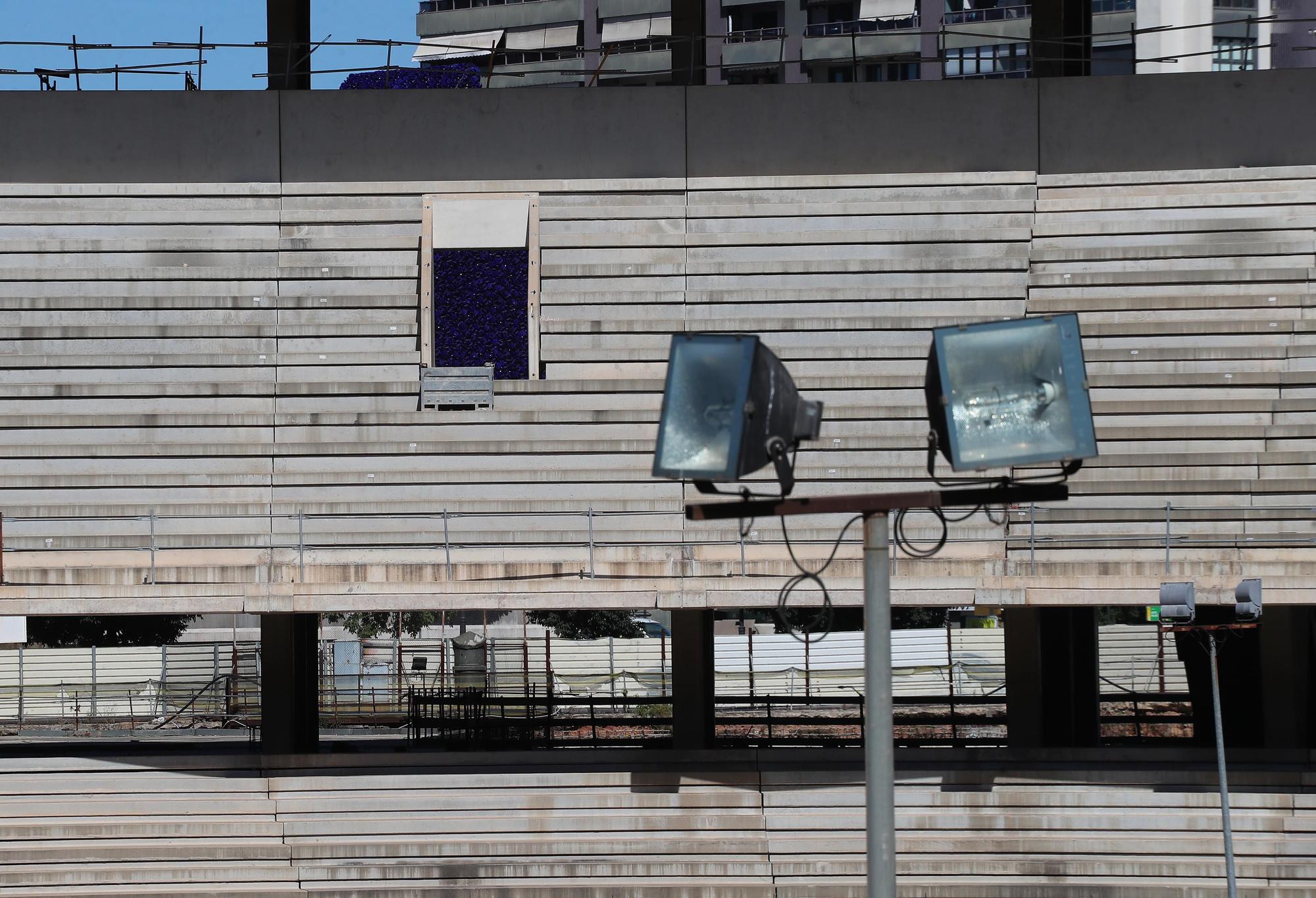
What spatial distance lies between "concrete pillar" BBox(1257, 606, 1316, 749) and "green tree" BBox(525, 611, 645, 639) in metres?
28.8

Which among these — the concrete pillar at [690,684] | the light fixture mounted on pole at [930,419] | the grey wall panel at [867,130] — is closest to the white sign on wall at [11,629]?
the concrete pillar at [690,684]

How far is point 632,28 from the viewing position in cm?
5341

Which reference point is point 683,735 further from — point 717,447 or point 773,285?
point 717,447

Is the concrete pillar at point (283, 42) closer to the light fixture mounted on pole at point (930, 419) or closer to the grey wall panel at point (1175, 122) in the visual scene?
the grey wall panel at point (1175, 122)

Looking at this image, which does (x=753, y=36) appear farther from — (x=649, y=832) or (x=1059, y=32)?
(x=649, y=832)

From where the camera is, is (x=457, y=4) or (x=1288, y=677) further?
(x=457, y=4)

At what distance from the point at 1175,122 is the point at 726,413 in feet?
45.9

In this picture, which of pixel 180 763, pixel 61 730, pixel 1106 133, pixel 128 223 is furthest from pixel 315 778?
pixel 1106 133

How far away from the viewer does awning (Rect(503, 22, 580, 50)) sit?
5525 centimetres

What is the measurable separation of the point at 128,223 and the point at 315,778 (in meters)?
6.86

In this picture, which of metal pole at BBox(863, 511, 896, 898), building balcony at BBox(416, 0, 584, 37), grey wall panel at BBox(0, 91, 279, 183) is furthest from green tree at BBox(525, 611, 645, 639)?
metal pole at BBox(863, 511, 896, 898)

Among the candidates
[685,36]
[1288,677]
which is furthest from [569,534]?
[1288,677]

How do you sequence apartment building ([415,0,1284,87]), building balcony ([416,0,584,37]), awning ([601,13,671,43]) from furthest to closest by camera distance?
building balcony ([416,0,584,37])
awning ([601,13,671,43])
apartment building ([415,0,1284,87])

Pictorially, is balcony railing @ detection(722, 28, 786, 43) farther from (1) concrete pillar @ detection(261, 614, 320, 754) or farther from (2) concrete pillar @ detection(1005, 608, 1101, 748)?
(1) concrete pillar @ detection(261, 614, 320, 754)
